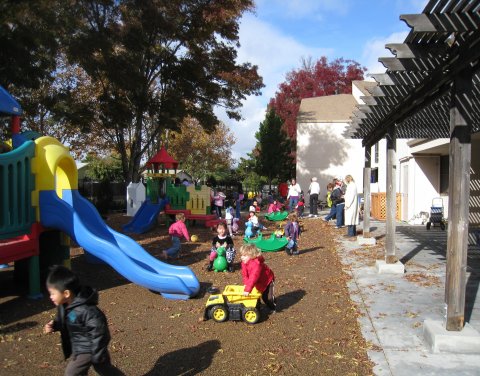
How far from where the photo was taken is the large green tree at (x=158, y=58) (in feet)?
60.4

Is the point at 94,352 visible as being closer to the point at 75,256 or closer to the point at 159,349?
the point at 159,349

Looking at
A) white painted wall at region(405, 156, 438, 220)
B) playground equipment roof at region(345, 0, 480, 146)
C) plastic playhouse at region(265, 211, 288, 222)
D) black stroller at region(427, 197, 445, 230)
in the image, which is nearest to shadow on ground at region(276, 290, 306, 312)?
playground equipment roof at region(345, 0, 480, 146)

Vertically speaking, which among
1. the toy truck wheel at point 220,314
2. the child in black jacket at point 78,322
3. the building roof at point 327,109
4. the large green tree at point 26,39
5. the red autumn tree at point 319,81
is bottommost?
the toy truck wheel at point 220,314

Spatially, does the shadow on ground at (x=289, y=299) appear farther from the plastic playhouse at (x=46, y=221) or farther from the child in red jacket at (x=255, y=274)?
the plastic playhouse at (x=46, y=221)

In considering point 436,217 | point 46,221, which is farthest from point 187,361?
point 436,217

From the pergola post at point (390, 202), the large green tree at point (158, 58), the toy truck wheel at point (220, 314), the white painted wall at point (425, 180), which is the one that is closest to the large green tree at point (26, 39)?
the large green tree at point (158, 58)

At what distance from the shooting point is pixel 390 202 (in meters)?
8.88

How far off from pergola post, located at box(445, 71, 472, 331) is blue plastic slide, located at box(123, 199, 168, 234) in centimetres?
1157

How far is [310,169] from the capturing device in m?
30.4

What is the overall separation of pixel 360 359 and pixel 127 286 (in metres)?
4.57

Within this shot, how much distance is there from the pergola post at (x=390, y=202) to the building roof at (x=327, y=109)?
71.8ft

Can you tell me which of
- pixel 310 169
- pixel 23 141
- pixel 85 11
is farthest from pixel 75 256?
pixel 310 169

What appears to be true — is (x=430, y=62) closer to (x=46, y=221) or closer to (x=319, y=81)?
(x=46, y=221)

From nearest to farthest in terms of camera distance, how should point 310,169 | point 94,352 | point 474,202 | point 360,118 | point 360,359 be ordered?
point 94,352 → point 360,359 → point 360,118 → point 474,202 → point 310,169
